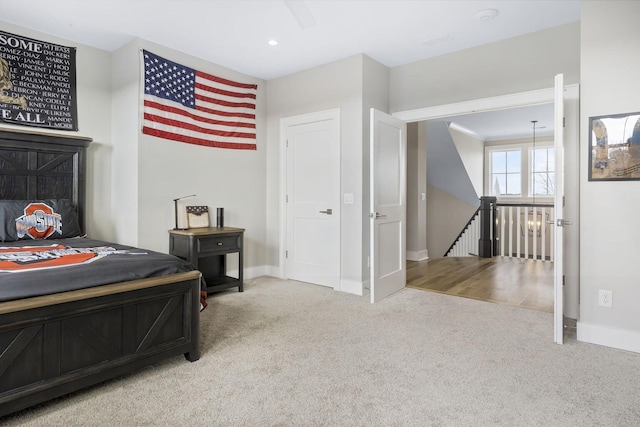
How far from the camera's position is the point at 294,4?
306cm

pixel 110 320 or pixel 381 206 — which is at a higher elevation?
pixel 381 206

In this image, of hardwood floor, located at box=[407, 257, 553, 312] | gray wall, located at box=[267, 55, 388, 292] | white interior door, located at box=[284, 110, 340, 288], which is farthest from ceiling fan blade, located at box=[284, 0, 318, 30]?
hardwood floor, located at box=[407, 257, 553, 312]

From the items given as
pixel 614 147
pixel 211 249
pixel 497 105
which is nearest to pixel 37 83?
pixel 211 249

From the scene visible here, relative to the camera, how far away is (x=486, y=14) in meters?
3.18

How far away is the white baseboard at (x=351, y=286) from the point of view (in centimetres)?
416

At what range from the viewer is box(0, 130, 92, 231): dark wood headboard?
10.8 ft

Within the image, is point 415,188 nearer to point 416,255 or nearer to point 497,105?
point 416,255

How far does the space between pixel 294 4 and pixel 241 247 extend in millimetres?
2526

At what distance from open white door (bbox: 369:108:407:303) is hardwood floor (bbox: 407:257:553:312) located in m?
0.61

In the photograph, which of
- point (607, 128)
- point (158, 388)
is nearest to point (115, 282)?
point (158, 388)

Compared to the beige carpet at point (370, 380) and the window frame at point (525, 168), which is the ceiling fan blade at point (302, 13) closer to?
the beige carpet at point (370, 380)

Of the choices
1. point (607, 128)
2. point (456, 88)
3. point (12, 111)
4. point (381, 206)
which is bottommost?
point (381, 206)

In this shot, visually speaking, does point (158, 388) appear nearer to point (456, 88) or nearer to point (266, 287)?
point (266, 287)

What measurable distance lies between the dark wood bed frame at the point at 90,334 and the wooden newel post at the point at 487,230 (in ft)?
18.8
